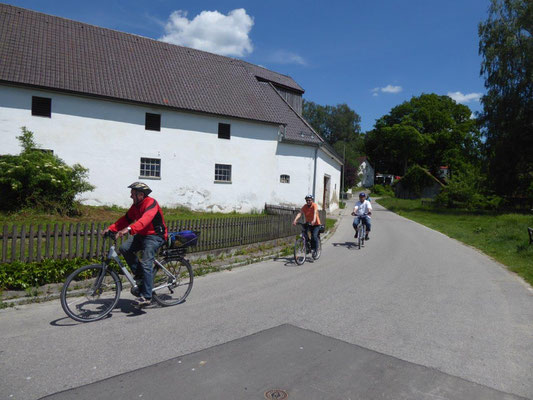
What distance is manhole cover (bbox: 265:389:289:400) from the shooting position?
3520 millimetres

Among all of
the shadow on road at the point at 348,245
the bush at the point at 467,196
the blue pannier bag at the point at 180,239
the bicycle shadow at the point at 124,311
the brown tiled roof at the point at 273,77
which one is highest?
the brown tiled roof at the point at 273,77

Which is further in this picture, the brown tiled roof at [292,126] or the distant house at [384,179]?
the distant house at [384,179]

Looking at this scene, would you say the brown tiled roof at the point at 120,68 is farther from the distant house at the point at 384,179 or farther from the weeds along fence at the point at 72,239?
the distant house at the point at 384,179

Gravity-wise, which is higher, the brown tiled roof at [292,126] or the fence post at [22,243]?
the brown tiled roof at [292,126]

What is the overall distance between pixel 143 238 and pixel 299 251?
17.3 ft

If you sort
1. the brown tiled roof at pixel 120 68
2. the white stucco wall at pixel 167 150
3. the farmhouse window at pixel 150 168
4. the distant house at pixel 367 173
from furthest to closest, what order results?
the distant house at pixel 367 173, the farmhouse window at pixel 150 168, the brown tiled roof at pixel 120 68, the white stucco wall at pixel 167 150

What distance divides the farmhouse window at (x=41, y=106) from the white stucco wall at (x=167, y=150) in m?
0.19

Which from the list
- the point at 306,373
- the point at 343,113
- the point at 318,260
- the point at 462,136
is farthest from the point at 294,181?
the point at 343,113

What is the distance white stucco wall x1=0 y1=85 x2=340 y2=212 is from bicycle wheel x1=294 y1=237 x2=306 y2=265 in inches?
467

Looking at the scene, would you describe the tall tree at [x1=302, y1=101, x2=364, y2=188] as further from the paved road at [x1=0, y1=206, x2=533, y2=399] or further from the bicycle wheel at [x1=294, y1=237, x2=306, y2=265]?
the paved road at [x1=0, y1=206, x2=533, y2=399]

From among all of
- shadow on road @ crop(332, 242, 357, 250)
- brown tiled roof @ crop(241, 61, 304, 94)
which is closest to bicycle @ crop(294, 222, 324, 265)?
shadow on road @ crop(332, 242, 357, 250)

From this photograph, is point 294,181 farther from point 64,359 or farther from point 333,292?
point 64,359

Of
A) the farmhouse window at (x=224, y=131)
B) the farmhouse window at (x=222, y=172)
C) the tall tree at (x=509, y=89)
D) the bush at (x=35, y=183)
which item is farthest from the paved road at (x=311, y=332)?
the tall tree at (x=509, y=89)

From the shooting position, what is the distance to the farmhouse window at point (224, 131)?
22602 millimetres
